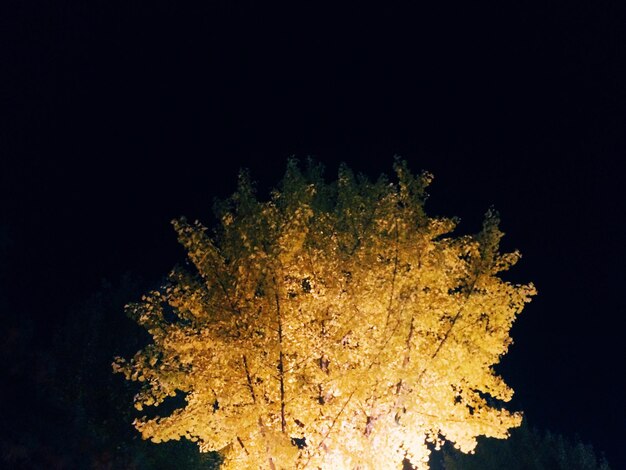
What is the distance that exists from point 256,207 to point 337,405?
4154 mm

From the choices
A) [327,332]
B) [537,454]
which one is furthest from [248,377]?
[537,454]

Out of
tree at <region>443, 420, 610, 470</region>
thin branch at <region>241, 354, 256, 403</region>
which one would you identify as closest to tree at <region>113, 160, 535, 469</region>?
thin branch at <region>241, 354, 256, 403</region>

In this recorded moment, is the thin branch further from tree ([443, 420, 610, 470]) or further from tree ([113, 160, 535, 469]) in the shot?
tree ([443, 420, 610, 470])

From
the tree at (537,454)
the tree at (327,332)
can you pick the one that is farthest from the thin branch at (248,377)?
the tree at (537,454)

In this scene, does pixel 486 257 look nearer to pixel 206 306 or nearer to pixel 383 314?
pixel 383 314

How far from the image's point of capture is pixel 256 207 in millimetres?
10070

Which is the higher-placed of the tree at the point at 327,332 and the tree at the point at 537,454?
the tree at the point at 537,454

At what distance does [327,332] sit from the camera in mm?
10609

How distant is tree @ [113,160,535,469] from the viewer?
31.8 ft

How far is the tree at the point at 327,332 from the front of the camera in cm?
970

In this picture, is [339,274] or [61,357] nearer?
[339,274]

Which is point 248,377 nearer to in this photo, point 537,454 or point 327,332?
point 327,332

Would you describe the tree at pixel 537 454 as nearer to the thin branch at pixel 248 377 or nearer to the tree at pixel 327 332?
the tree at pixel 327 332

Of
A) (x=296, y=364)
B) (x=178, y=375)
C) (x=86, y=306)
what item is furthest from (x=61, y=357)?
(x=296, y=364)
